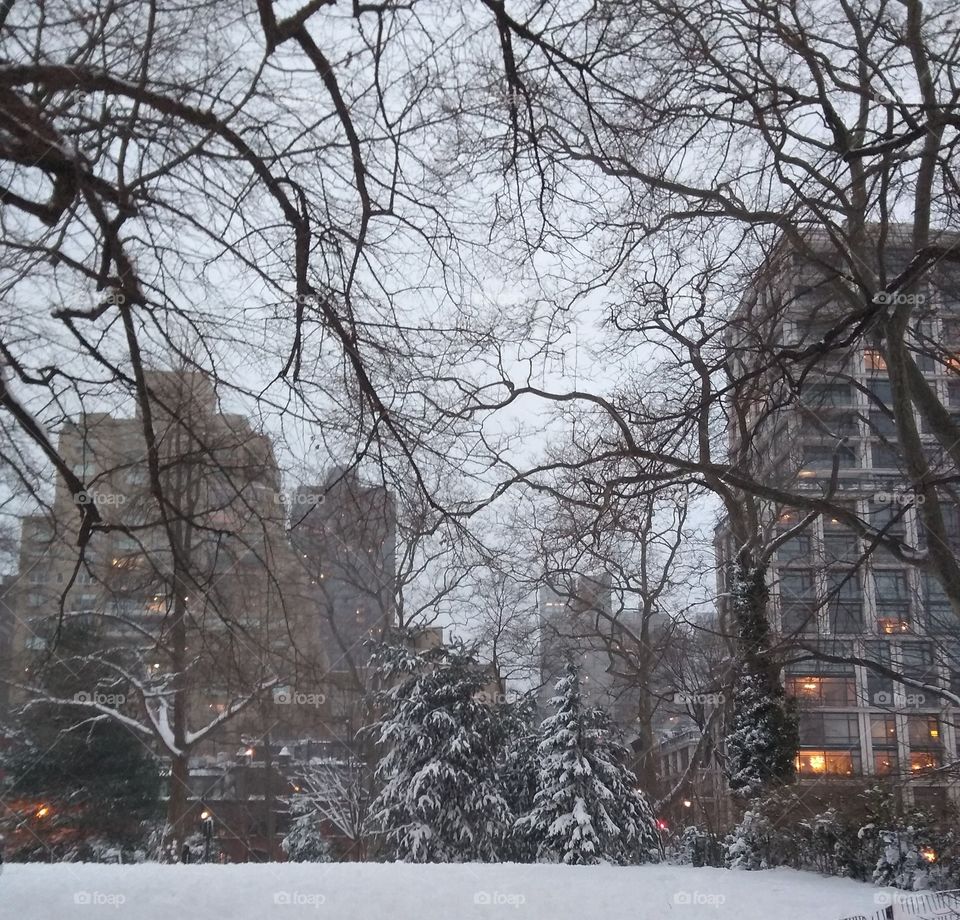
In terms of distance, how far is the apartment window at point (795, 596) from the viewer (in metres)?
6.02

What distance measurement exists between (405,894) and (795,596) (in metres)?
3.33

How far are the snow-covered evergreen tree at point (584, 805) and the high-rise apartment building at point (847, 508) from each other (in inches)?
60.9

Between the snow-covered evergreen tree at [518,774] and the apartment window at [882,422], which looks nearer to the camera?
the apartment window at [882,422]

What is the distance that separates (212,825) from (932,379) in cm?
711

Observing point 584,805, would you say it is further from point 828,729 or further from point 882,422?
point 882,422

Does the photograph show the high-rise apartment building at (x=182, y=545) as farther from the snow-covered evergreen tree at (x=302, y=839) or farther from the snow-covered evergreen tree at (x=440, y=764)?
the snow-covered evergreen tree at (x=302, y=839)

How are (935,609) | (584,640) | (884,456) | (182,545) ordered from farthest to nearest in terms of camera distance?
1. (584,640)
2. (935,609)
3. (884,456)
4. (182,545)

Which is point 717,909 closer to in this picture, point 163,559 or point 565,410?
point 565,410

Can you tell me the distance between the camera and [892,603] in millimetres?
7816

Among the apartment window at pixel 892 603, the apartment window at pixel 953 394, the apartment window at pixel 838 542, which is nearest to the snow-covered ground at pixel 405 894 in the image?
the apartment window at pixel 838 542

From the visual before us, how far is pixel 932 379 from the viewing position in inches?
244

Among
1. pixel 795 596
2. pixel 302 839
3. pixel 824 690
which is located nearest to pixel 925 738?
pixel 824 690

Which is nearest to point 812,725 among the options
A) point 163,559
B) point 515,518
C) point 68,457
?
point 515,518

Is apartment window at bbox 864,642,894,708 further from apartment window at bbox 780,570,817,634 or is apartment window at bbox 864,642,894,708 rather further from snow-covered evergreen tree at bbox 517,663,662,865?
snow-covered evergreen tree at bbox 517,663,662,865
